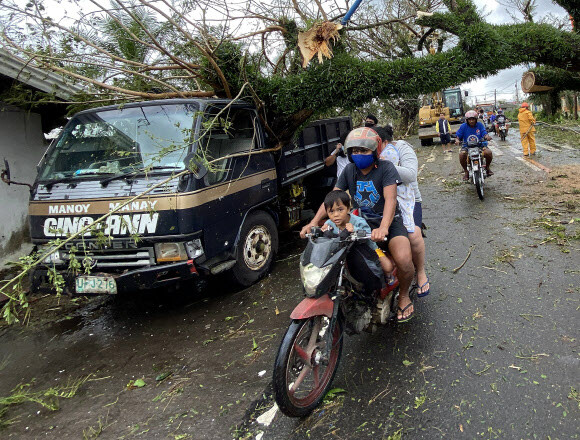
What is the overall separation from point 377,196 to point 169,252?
2049mm

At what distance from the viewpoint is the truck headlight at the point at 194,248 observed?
12.6ft

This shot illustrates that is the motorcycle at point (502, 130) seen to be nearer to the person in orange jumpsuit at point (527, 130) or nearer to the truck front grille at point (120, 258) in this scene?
the person in orange jumpsuit at point (527, 130)

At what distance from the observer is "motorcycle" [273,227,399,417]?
244 centimetres

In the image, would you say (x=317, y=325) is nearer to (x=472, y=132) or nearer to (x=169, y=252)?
(x=169, y=252)

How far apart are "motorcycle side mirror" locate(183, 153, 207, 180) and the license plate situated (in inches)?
50.3

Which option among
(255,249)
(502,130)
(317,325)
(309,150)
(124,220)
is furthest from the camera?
(502,130)

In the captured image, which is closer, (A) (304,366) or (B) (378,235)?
(A) (304,366)

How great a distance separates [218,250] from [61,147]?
2293 millimetres

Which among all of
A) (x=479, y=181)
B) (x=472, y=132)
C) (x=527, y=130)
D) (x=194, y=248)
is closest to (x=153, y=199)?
(x=194, y=248)

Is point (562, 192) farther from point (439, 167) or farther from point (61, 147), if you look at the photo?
point (61, 147)

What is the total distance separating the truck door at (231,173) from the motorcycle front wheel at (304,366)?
69.7 inches

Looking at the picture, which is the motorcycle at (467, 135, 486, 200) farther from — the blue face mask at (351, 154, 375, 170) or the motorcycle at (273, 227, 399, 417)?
the motorcycle at (273, 227, 399, 417)

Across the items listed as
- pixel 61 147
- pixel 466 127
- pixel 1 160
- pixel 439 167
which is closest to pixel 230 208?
pixel 61 147

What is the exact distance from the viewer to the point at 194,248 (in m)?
3.91
